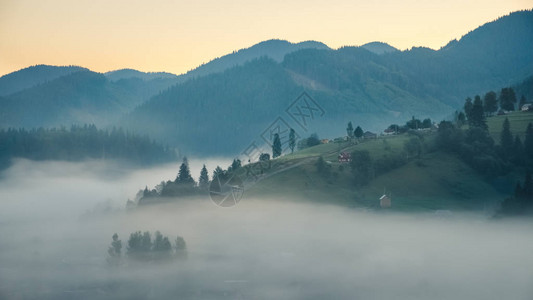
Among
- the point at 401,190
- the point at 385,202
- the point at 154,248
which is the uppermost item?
the point at 401,190

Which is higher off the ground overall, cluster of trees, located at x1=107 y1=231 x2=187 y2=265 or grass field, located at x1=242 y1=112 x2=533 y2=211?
grass field, located at x1=242 y1=112 x2=533 y2=211

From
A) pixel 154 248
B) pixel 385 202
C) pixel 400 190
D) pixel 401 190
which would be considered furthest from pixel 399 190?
pixel 154 248

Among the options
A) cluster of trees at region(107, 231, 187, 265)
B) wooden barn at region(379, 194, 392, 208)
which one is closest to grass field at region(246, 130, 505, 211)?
wooden barn at region(379, 194, 392, 208)

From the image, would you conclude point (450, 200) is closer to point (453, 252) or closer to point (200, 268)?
point (453, 252)

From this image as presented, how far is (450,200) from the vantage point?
625ft

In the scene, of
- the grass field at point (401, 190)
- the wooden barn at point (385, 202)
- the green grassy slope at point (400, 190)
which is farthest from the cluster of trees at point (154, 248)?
the wooden barn at point (385, 202)

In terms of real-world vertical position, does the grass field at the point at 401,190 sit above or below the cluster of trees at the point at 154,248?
above

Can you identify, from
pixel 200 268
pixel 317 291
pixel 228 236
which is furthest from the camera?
pixel 228 236

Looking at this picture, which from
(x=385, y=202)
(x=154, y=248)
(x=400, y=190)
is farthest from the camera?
(x=400, y=190)

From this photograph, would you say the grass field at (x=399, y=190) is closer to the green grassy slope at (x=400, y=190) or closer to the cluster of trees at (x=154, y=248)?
the green grassy slope at (x=400, y=190)

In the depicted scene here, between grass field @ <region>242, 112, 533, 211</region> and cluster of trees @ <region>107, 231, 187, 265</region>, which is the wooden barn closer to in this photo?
grass field @ <region>242, 112, 533, 211</region>

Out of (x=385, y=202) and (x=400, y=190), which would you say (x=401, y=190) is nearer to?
(x=400, y=190)

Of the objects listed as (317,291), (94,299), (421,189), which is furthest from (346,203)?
(94,299)

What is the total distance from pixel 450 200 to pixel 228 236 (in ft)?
191
